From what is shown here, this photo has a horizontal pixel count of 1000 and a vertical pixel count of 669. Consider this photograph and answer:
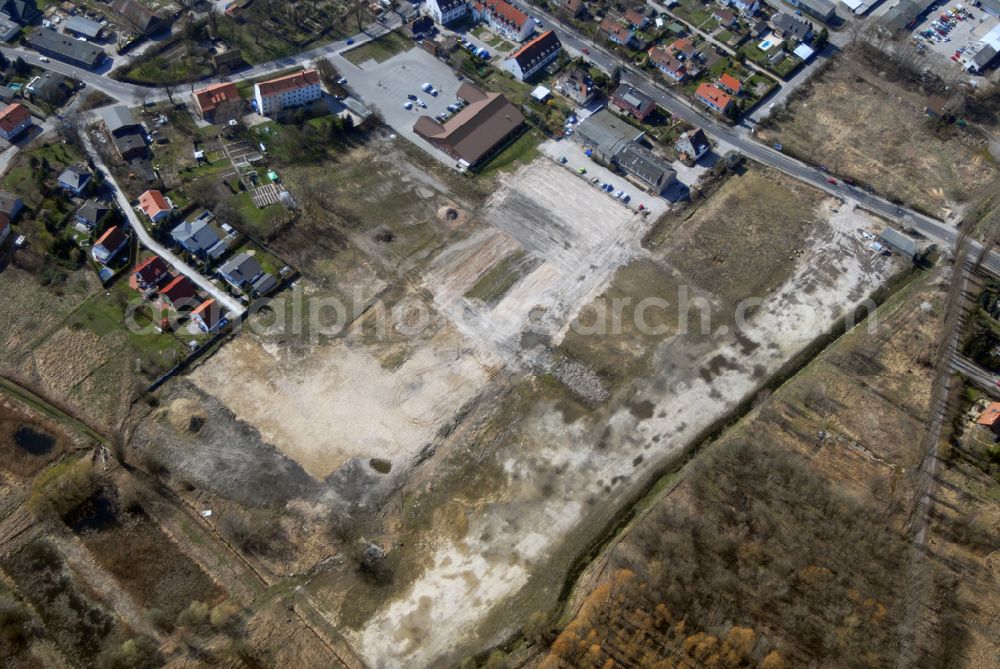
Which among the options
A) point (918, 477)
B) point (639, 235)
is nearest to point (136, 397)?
point (639, 235)

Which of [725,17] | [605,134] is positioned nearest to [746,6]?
[725,17]

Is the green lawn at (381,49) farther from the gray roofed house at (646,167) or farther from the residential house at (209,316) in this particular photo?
the residential house at (209,316)

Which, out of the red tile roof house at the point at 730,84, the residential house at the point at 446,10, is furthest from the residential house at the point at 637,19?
the residential house at the point at 446,10

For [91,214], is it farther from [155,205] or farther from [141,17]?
[141,17]

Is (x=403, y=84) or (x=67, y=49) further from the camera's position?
(x=403, y=84)

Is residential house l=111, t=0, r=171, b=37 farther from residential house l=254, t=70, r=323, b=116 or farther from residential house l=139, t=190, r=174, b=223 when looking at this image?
residential house l=139, t=190, r=174, b=223

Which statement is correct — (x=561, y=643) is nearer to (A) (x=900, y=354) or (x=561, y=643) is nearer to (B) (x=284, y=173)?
(A) (x=900, y=354)
